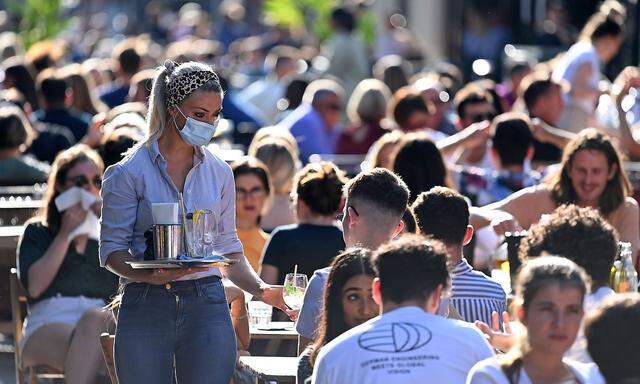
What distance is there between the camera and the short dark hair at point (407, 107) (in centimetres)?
1195

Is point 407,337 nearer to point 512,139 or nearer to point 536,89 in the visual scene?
point 512,139

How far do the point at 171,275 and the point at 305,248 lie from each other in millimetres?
2355

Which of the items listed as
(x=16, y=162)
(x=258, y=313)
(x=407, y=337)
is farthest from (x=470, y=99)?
(x=407, y=337)

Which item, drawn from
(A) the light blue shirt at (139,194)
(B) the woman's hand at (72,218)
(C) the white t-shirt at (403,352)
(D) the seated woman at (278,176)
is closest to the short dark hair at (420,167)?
(D) the seated woman at (278,176)

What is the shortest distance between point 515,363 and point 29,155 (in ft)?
26.7

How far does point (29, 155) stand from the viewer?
1191 cm

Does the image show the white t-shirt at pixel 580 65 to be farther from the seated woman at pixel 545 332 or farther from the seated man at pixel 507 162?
the seated woman at pixel 545 332

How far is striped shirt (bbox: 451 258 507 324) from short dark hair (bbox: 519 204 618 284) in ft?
2.49

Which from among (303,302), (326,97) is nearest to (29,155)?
(326,97)

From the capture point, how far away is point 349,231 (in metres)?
5.75

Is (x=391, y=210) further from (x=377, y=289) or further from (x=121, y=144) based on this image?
(x=121, y=144)

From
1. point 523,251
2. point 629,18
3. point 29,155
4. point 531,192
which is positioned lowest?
point 523,251

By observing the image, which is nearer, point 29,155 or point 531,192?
point 531,192

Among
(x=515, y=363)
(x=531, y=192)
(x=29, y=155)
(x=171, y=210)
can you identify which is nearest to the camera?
(x=515, y=363)
